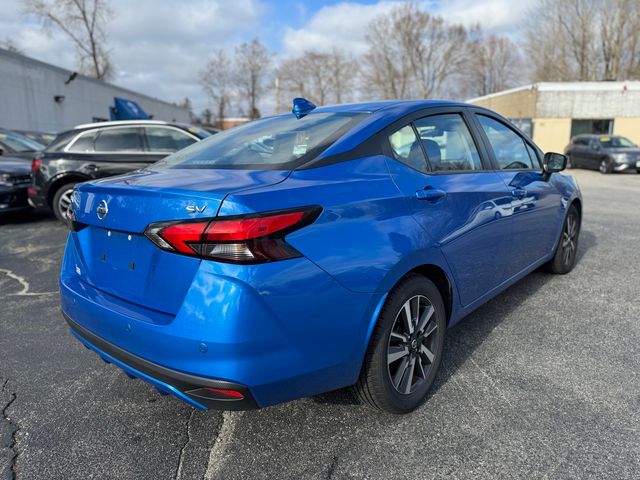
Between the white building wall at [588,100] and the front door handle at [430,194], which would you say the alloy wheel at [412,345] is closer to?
the front door handle at [430,194]

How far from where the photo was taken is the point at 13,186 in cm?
750

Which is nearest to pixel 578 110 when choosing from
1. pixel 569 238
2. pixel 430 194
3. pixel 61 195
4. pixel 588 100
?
pixel 588 100

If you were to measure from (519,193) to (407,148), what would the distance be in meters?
1.29

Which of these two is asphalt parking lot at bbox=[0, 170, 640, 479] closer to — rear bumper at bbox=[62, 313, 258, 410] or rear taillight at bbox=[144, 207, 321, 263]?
rear bumper at bbox=[62, 313, 258, 410]

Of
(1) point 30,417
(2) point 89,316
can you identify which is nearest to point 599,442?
(2) point 89,316

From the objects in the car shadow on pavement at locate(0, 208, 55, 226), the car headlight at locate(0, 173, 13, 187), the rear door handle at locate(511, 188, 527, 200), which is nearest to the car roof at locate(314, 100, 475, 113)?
the rear door handle at locate(511, 188, 527, 200)

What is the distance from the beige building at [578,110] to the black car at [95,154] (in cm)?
2519

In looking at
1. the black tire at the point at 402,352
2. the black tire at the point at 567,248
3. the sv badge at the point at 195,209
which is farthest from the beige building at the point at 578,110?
the sv badge at the point at 195,209

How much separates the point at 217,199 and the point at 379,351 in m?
1.01

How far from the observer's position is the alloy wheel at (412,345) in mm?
2260

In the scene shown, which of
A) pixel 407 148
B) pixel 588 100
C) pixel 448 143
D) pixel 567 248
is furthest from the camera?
pixel 588 100

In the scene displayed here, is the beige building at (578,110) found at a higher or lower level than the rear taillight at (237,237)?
higher

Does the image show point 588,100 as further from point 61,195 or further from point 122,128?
point 61,195

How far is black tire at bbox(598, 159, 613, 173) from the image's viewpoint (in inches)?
708
